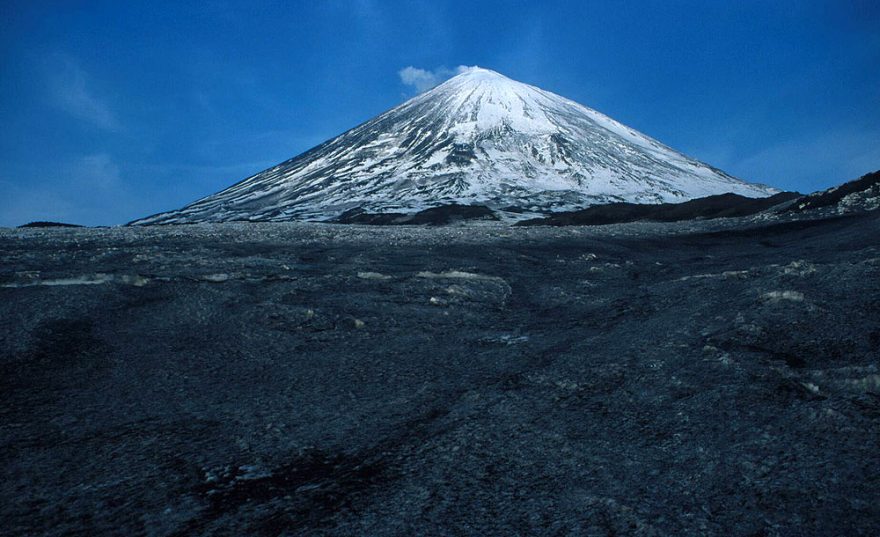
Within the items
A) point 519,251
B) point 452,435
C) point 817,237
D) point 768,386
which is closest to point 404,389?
point 452,435

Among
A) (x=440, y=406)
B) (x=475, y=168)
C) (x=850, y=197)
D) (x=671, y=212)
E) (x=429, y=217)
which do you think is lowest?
(x=440, y=406)

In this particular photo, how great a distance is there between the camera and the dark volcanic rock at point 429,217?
61.4 m

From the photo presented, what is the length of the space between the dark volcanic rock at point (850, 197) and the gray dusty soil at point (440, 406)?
58.7 ft

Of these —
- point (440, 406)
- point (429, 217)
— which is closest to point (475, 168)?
point (429, 217)

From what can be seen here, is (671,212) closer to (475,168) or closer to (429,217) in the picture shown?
(429,217)

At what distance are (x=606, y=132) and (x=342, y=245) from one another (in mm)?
105600

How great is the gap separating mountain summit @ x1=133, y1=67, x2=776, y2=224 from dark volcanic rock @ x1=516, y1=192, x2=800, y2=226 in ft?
53.8

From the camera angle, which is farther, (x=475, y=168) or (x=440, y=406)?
(x=475, y=168)

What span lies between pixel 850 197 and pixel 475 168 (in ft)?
219

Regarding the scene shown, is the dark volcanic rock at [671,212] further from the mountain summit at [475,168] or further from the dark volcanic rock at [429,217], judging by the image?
the mountain summit at [475,168]

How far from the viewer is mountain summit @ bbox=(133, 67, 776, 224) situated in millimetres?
78688

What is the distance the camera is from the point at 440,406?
5891 mm

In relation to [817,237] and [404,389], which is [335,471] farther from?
[817,237]

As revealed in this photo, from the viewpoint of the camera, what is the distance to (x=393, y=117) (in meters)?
120
